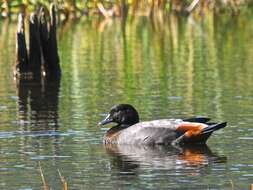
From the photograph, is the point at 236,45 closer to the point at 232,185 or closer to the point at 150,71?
the point at 150,71

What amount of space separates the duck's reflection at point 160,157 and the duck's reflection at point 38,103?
2383mm

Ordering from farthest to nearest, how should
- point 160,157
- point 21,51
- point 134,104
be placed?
1. point 21,51
2. point 134,104
3. point 160,157

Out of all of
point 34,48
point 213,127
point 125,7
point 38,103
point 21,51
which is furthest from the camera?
point 125,7

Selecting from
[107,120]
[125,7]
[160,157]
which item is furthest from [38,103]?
[125,7]

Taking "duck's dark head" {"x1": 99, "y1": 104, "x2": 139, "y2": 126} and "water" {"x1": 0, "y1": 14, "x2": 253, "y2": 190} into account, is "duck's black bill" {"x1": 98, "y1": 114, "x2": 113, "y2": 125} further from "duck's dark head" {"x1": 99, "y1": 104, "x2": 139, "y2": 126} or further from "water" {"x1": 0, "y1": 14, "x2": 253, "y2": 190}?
"water" {"x1": 0, "y1": 14, "x2": 253, "y2": 190}

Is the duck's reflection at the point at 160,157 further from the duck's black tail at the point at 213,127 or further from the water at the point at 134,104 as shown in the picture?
the duck's black tail at the point at 213,127

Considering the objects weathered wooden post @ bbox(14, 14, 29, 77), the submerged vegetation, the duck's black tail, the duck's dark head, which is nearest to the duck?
the duck's black tail

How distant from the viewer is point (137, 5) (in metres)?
54.7

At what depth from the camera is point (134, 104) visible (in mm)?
21656

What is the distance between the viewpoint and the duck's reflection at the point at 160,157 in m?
15.1

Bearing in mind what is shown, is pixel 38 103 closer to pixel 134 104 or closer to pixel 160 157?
pixel 134 104

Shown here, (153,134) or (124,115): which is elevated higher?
(124,115)

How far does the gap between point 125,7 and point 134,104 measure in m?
32.8

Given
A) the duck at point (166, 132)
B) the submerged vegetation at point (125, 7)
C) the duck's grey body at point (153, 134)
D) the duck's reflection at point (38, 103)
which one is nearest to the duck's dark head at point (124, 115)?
the duck at point (166, 132)
